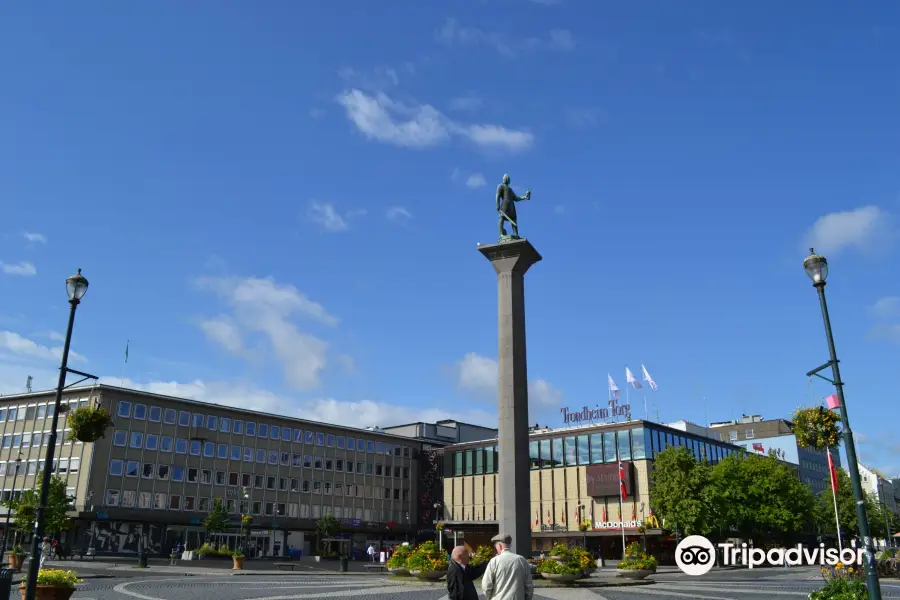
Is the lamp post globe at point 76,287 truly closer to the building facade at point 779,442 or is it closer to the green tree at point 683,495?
the green tree at point 683,495

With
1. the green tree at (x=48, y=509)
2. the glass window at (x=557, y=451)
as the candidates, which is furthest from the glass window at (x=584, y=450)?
the green tree at (x=48, y=509)

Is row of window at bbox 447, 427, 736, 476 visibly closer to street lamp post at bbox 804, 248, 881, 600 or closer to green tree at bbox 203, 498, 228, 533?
green tree at bbox 203, 498, 228, 533

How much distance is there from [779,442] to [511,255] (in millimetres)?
116168

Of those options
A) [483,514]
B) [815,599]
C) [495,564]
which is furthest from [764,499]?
[495,564]

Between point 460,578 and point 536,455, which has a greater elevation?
point 536,455

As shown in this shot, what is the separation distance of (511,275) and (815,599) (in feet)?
61.1

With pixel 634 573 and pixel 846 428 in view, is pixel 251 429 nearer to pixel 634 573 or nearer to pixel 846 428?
pixel 634 573

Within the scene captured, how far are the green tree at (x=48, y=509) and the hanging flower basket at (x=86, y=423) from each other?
3472 cm

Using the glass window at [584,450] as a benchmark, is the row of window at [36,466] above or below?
below

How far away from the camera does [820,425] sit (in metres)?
23.7

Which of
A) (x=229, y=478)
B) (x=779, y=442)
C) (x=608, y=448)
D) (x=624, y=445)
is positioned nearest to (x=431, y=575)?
(x=624, y=445)

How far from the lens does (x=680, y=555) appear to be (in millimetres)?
56500

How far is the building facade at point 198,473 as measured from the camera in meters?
74.8

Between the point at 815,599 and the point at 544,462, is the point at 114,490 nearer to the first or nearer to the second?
the point at 544,462
